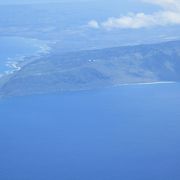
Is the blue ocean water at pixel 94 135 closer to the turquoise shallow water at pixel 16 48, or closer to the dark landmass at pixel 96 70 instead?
the dark landmass at pixel 96 70

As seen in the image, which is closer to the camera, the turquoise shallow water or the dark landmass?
the dark landmass

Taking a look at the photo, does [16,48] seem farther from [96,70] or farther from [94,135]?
[94,135]

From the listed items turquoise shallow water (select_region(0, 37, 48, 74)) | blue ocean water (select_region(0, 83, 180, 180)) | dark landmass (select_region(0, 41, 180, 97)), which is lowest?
turquoise shallow water (select_region(0, 37, 48, 74))

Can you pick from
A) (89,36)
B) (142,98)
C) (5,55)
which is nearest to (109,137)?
(142,98)

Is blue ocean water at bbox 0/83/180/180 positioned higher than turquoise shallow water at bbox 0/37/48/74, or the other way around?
blue ocean water at bbox 0/83/180/180

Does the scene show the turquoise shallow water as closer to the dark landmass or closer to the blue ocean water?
the dark landmass

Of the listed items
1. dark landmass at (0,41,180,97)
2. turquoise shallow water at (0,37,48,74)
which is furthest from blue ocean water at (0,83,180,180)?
turquoise shallow water at (0,37,48,74)
